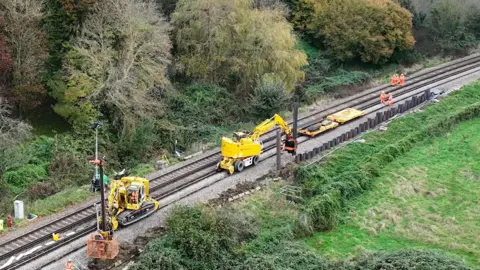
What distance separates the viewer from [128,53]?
40.8 metres

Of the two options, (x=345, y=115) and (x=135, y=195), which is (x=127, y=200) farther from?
(x=345, y=115)

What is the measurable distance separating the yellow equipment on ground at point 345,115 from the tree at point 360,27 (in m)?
11.8

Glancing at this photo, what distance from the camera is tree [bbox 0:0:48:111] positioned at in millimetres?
38875

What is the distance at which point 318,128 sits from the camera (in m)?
45.2

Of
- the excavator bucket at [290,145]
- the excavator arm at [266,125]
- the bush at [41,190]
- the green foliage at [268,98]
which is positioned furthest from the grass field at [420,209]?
the bush at [41,190]

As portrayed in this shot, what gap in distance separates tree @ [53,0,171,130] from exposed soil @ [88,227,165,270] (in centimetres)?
1208

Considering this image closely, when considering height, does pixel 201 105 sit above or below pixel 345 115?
above

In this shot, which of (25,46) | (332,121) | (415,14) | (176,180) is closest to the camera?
(176,180)

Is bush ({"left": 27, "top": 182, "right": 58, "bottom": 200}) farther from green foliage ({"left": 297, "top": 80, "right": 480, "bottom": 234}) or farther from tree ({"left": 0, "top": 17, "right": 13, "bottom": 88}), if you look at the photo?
green foliage ({"left": 297, "top": 80, "right": 480, "bottom": 234})

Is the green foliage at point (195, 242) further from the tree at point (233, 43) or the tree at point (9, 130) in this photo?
the tree at point (233, 43)

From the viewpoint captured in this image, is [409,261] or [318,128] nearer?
[409,261]

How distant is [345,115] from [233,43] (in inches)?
407

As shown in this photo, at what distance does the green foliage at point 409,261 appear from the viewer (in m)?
26.6

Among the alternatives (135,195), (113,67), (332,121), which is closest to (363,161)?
(332,121)
